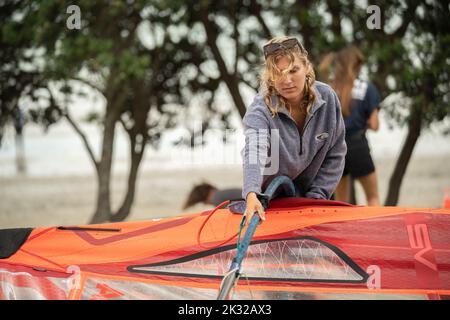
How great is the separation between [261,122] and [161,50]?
6.79m

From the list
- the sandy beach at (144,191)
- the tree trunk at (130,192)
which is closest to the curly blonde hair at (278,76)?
the sandy beach at (144,191)

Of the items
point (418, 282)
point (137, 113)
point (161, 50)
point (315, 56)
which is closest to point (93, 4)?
point (161, 50)

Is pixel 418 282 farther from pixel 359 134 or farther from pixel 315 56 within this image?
pixel 315 56

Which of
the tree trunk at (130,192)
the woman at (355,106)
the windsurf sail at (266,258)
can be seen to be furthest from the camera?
the tree trunk at (130,192)

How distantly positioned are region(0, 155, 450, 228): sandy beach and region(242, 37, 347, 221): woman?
6749 millimetres

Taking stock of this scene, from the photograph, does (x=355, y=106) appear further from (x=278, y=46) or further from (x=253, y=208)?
(x=253, y=208)

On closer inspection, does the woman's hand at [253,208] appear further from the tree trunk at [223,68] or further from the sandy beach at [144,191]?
the sandy beach at [144,191]

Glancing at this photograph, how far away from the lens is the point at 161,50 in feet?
30.2

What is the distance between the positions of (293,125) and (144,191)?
1129 cm

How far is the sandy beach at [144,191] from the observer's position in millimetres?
10266

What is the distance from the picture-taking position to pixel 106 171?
923 centimetres

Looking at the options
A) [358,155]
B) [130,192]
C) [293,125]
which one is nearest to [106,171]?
[130,192]

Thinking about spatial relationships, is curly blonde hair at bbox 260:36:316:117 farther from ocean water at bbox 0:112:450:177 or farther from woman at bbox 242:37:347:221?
ocean water at bbox 0:112:450:177

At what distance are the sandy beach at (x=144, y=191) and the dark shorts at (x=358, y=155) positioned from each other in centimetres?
528
